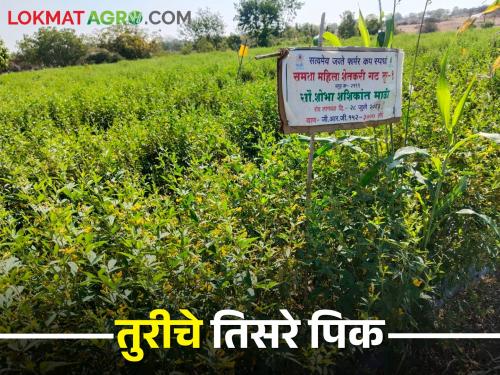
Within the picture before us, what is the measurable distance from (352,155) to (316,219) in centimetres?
92

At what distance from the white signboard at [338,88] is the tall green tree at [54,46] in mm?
51616

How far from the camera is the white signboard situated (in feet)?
7.69

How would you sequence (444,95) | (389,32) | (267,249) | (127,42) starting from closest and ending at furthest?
(267,249) → (444,95) → (389,32) → (127,42)

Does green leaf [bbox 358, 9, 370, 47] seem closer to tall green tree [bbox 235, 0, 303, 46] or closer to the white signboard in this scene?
the white signboard

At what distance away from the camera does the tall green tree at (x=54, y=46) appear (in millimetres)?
48750

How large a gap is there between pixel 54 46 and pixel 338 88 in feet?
176

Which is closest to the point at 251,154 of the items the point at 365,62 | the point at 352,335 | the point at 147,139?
the point at 147,139

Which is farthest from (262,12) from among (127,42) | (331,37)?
(331,37)

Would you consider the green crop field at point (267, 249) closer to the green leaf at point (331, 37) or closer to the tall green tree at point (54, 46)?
the green leaf at point (331, 37)

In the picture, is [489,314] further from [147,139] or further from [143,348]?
[147,139]

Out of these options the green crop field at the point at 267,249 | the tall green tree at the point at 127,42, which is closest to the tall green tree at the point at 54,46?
the tall green tree at the point at 127,42

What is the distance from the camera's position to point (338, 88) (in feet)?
8.32

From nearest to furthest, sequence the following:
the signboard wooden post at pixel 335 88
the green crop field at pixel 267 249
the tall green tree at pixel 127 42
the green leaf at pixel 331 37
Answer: the green crop field at pixel 267 249 → the signboard wooden post at pixel 335 88 → the green leaf at pixel 331 37 → the tall green tree at pixel 127 42

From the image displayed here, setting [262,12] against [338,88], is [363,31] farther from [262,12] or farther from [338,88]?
[262,12]
